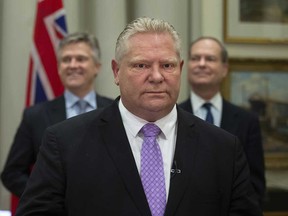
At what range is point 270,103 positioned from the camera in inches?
159

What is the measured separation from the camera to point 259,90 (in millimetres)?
4008

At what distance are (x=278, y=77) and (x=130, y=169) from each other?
253cm

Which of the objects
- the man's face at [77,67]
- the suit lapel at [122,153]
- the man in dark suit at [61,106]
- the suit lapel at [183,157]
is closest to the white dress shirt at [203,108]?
the man in dark suit at [61,106]

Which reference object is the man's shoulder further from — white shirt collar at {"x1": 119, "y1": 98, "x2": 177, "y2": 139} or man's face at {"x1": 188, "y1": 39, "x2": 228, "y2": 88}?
white shirt collar at {"x1": 119, "y1": 98, "x2": 177, "y2": 139}

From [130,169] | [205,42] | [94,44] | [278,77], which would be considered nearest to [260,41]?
[278,77]

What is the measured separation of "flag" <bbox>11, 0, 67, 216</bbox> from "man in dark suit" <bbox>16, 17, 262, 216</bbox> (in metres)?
1.66

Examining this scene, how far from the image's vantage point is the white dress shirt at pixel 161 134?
1.86 meters

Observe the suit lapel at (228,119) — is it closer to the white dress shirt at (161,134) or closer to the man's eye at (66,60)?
the man's eye at (66,60)

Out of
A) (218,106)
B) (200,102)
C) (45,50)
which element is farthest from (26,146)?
(218,106)

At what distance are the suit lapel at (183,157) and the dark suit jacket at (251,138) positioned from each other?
1.10 m

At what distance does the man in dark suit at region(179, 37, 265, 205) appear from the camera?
3012mm

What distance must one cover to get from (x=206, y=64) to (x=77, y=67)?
768mm

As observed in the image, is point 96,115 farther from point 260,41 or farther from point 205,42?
point 260,41

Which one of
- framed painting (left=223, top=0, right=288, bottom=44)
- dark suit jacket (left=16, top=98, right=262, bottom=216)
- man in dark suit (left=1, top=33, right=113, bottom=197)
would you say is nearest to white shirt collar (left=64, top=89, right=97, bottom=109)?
man in dark suit (left=1, top=33, right=113, bottom=197)
